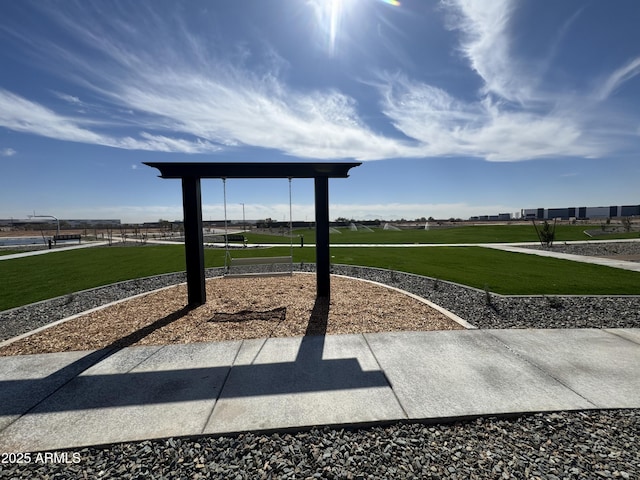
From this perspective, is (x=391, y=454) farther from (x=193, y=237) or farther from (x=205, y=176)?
(x=205, y=176)

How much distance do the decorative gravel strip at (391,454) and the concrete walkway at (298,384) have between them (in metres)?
0.15

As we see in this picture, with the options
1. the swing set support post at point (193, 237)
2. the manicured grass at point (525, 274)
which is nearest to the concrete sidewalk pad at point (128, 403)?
the swing set support post at point (193, 237)

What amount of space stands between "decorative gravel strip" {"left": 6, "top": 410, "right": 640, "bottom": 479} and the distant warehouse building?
121536 millimetres

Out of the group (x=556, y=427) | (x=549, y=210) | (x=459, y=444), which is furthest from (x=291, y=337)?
(x=549, y=210)

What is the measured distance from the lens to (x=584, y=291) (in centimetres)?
827

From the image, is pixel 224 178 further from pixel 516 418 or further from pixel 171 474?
pixel 516 418

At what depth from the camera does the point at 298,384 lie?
3863mm

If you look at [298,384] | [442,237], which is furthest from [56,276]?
[442,237]

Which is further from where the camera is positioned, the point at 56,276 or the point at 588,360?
the point at 56,276

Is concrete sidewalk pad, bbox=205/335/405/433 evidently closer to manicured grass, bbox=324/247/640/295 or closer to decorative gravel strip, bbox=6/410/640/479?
decorative gravel strip, bbox=6/410/640/479

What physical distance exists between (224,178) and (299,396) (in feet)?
18.8

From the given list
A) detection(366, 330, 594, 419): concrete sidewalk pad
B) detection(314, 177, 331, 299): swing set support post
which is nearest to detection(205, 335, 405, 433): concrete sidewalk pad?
detection(366, 330, 594, 419): concrete sidewalk pad

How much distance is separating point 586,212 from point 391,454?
146 m

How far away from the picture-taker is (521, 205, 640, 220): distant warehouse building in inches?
3723
